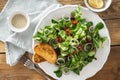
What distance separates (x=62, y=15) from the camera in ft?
3.76

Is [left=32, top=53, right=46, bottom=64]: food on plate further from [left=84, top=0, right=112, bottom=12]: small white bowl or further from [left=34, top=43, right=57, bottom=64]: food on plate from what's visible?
[left=84, top=0, right=112, bottom=12]: small white bowl

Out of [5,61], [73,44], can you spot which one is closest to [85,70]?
[73,44]

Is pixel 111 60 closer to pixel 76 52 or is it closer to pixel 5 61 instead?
pixel 76 52

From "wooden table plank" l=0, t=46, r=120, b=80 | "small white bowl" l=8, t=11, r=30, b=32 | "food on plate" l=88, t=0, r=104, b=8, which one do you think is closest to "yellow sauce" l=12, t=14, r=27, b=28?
"small white bowl" l=8, t=11, r=30, b=32

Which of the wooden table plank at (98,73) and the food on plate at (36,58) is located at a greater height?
the food on plate at (36,58)

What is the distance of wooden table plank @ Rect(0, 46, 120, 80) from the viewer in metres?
1.20

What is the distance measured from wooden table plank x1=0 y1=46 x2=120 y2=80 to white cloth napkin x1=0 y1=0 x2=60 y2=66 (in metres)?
0.03

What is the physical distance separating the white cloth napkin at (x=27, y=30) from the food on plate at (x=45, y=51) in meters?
0.10

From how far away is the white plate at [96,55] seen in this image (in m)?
1.14

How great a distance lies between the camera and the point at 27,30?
1186 millimetres

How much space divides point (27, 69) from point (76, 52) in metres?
0.21

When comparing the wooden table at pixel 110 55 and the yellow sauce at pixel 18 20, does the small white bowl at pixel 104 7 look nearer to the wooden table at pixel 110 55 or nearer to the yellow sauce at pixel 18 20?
the wooden table at pixel 110 55

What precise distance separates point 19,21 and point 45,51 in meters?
0.18

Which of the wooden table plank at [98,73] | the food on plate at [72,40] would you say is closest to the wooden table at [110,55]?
the wooden table plank at [98,73]
